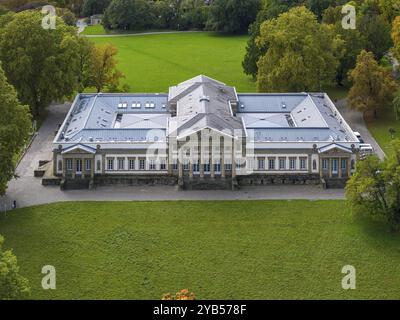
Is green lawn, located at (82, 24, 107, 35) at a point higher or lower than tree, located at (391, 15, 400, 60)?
lower

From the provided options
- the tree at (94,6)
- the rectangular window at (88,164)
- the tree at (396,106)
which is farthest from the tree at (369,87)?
the tree at (94,6)

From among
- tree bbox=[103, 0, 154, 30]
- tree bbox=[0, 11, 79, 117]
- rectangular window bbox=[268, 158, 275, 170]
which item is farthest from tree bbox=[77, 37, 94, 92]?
tree bbox=[103, 0, 154, 30]

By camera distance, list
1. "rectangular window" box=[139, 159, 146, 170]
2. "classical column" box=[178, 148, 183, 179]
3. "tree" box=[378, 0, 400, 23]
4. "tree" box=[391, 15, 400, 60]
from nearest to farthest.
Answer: "classical column" box=[178, 148, 183, 179] → "rectangular window" box=[139, 159, 146, 170] → "tree" box=[391, 15, 400, 60] → "tree" box=[378, 0, 400, 23]

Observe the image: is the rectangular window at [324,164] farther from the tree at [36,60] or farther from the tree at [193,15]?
the tree at [193,15]

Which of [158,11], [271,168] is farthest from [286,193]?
[158,11]

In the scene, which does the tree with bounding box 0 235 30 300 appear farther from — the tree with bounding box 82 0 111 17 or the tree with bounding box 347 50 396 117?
the tree with bounding box 82 0 111 17

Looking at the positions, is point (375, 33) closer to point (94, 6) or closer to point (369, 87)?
point (369, 87)
